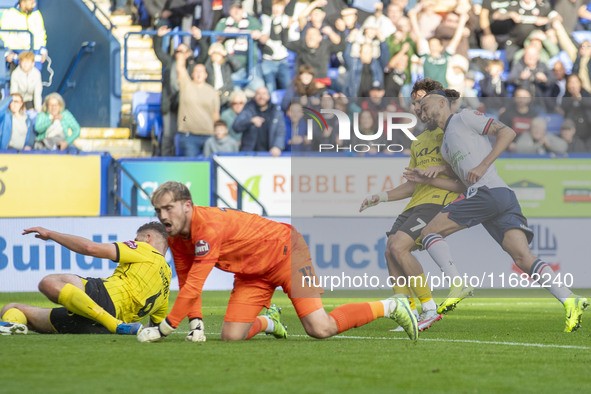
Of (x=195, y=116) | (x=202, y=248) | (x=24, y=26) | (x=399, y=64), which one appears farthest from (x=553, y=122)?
(x=24, y=26)

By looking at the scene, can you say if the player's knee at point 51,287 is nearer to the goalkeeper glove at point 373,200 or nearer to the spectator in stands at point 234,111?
the goalkeeper glove at point 373,200

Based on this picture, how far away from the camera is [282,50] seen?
18609 mm

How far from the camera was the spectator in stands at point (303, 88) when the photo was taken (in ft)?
55.7

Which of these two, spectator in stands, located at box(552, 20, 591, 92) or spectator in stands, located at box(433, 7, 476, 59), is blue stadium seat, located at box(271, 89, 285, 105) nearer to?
spectator in stands, located at box(433, 7, 476, 59)

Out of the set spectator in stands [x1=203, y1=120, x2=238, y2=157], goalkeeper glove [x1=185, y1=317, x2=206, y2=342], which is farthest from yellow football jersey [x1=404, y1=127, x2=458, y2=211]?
spectator in stands [x1=203, y1=120, x2=238, y2=157]

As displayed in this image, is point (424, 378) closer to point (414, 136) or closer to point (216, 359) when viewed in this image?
point (216, 359)

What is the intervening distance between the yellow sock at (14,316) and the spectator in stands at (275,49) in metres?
10.6

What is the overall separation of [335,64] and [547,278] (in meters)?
10.2

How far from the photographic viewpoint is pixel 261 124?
1692 cm

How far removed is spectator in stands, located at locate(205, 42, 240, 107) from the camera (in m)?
17.6

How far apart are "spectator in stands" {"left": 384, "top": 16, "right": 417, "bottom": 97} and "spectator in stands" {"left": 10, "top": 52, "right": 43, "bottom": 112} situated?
5977mm

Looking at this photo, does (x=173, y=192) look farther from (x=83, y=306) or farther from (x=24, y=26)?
(x=24, y=26)

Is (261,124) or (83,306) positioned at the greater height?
(261,124)

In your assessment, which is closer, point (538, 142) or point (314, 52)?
point (538, 142)
